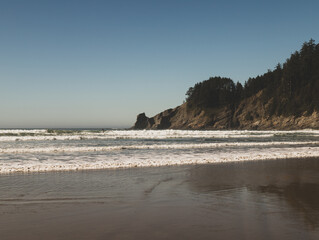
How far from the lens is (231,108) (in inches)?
4956

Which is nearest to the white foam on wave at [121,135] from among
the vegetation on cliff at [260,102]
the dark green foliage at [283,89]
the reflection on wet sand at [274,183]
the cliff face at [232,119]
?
the cliff face at [232,119]

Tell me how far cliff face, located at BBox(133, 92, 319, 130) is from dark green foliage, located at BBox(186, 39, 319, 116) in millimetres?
2845

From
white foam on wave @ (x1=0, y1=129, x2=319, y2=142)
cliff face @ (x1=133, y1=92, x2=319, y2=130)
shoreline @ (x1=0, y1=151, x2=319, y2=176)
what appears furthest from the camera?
cliff face @ (x1=133, y1=92, x2=319, y2=130)

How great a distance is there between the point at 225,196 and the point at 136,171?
536 centimetres

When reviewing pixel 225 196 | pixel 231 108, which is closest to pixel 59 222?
pixel 225 196

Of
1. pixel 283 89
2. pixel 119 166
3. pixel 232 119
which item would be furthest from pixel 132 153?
pixel 232 119

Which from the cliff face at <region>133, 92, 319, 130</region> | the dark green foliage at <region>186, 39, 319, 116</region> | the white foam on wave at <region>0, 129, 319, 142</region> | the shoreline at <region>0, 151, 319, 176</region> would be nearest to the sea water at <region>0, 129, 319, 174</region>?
the shoreline at <region>0, 151, 319, 176</region>

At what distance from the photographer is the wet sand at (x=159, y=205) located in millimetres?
5043

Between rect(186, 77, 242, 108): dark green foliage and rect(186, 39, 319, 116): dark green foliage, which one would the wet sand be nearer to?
rect(186, 39, 319, 116): dark green foliage

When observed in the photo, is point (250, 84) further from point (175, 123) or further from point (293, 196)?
point (293, 196)

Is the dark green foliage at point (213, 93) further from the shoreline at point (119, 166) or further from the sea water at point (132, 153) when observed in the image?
the shoreline at point (119, 166)

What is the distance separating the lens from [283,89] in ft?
324

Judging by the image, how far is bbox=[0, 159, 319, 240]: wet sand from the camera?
504 cm

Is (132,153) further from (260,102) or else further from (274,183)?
(260,102)
